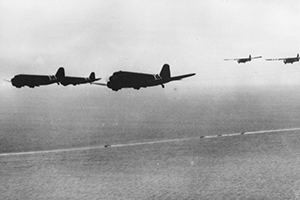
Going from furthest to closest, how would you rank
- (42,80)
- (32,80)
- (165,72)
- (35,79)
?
(35,79), (32,80), (42,80), (165,72)

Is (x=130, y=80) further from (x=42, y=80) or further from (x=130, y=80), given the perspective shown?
(x=42, y=80)

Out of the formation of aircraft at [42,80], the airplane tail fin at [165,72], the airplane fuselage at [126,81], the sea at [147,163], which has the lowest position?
the sea at [147,163]

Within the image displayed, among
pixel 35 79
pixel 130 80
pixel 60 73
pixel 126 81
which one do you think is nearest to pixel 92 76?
pixel 126 81

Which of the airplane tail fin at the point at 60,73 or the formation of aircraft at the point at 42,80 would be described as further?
the airplane tail fin at the point at 60,73

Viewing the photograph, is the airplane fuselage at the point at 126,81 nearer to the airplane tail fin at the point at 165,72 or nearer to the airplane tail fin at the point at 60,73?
the airplane tail fin at the point at 165,72

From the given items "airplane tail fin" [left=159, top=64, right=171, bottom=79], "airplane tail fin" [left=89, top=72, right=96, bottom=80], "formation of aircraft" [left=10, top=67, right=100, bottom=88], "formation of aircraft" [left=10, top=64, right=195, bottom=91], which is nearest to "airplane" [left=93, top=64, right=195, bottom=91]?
"formation of aircraft" [left=10, top=64, right=195, bottom=91]

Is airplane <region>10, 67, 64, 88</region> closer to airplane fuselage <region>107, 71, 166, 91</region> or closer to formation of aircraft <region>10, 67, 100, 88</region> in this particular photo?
formation of aircraft <region>10, 67, 100, 88</region>

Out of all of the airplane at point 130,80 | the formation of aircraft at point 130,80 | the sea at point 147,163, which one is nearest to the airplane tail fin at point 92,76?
the formation of aircraft at point 130,80

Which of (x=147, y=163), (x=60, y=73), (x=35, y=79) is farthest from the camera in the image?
(x=147, y=163)
